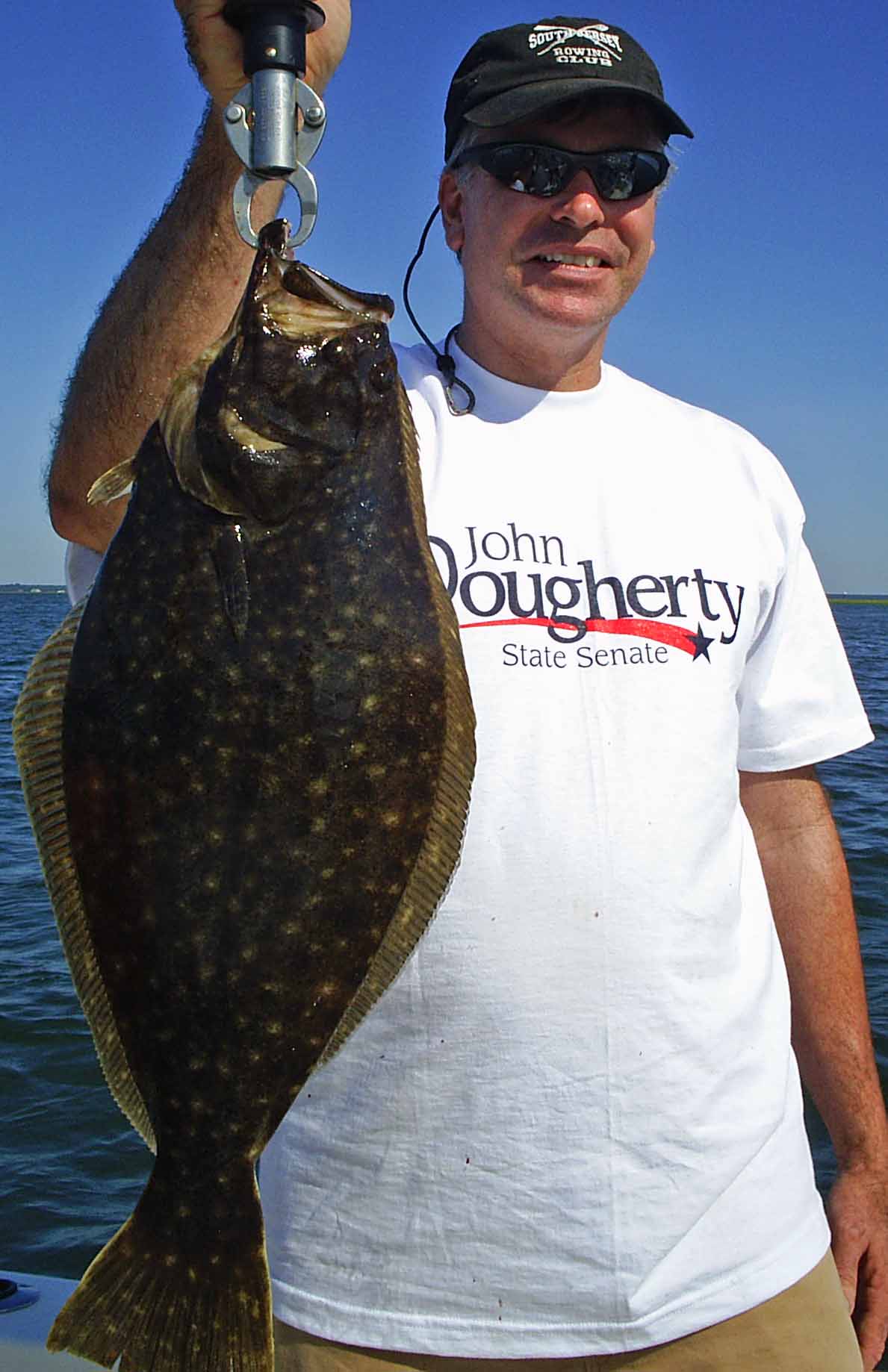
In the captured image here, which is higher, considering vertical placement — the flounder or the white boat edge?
the flounder

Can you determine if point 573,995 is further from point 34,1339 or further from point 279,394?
point 34,1339

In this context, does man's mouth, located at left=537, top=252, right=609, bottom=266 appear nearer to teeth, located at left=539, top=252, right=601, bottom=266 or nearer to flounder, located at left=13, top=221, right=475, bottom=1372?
teeth, located at left=539, top=252, right=601, bottom=266

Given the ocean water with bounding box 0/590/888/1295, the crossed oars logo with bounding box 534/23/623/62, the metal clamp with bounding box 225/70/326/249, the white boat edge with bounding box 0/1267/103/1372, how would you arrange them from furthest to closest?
the ocean water with bounding box 0/590/888/1295, the white boat edge with bounding box 0/1267/103/1372, the crossed oars logo with bounding box 534/23/623/62, the metal clamp with bounding box 225/70/326/249

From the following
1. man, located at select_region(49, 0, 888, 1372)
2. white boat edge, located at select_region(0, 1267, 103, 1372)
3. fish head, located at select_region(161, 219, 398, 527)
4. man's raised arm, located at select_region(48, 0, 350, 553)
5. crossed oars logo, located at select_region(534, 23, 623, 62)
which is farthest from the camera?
white boat edge, located at select_region(0, 1267, 103, 1372)

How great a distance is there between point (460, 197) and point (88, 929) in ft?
6.32

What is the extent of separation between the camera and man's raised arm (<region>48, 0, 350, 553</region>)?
212 centimetres

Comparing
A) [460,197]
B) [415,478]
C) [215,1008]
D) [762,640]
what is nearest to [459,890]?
[215,1008]

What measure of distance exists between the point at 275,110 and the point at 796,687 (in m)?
1.81

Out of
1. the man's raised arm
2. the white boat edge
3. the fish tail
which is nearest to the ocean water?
the white boat edge

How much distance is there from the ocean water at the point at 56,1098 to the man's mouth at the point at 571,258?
3.05 meters

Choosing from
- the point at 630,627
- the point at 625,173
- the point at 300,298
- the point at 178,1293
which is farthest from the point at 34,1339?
the point at 625,173

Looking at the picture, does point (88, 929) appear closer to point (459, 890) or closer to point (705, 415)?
point (459, 890)

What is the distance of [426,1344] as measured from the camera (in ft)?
7.56

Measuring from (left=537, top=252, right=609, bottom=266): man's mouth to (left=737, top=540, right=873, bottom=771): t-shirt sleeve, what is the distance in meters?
0.84
